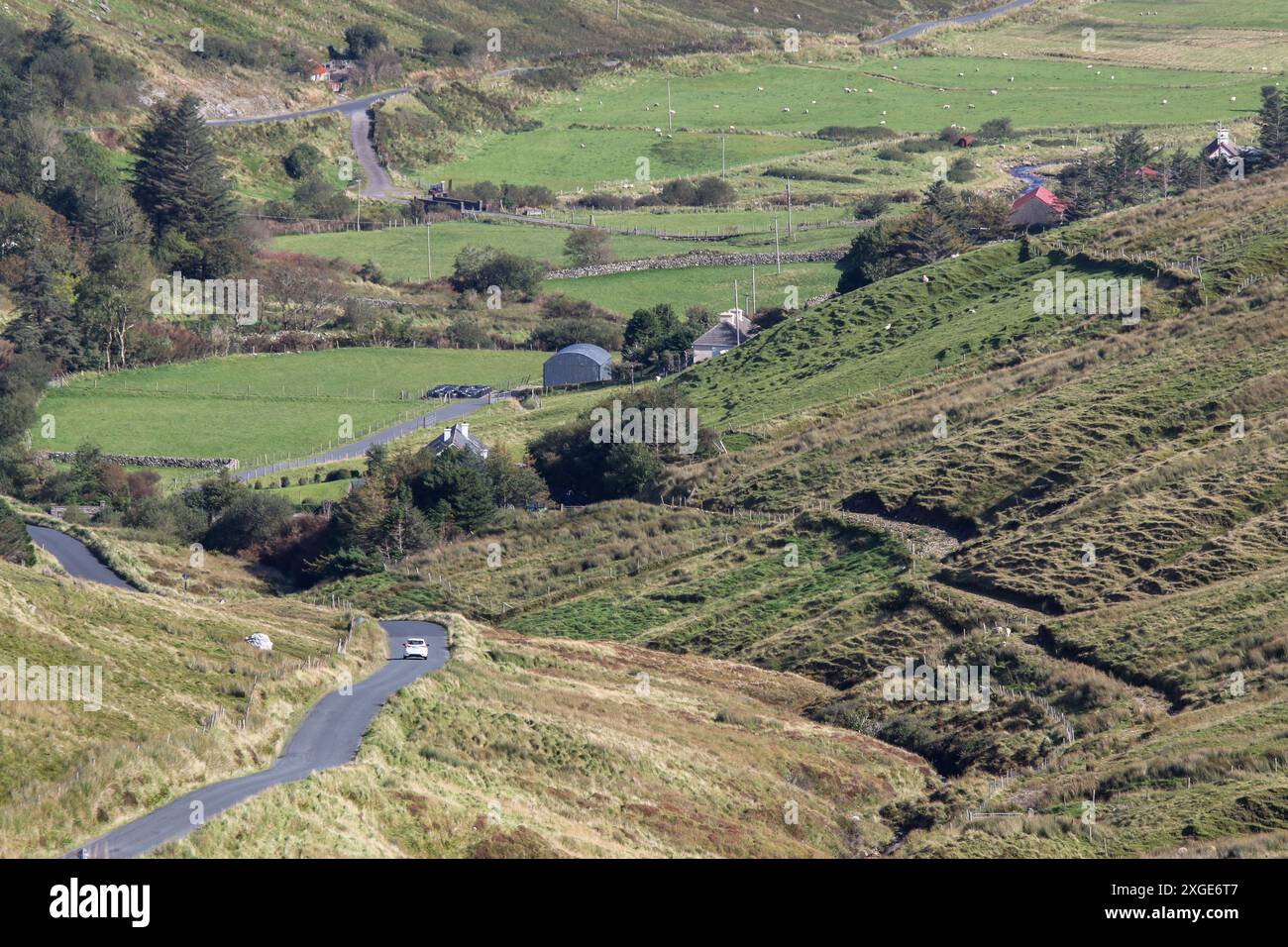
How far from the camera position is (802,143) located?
18525 cm

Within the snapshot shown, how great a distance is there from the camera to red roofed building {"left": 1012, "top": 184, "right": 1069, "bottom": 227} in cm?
12088

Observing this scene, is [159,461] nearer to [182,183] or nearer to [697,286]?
[697,286]

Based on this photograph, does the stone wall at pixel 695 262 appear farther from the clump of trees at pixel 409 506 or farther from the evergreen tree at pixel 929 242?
the clump of trees at pixel 409 506

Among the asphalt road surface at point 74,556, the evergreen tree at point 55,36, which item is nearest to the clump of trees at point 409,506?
the asphalt road surface at point 74,556

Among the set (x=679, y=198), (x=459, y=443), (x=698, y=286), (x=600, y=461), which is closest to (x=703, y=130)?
(x=679, y=198)

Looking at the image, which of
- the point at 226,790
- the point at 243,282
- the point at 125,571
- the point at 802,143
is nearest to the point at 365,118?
the point at 802,143

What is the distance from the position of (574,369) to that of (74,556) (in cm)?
3886

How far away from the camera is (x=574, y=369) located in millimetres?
109438

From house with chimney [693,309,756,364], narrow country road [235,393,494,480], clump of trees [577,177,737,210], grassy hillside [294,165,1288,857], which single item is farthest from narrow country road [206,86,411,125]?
grassy hillside [294,165,1288,857]

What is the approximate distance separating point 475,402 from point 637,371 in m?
10.8

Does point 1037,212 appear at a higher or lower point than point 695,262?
higher

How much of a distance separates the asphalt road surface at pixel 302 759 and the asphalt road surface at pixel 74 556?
1931 centimetres

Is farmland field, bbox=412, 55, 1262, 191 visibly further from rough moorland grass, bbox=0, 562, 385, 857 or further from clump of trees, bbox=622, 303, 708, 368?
rough moorland grass, bbox=0, 562, 385, 857

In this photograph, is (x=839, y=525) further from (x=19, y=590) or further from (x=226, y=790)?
(x=226, y=790)
